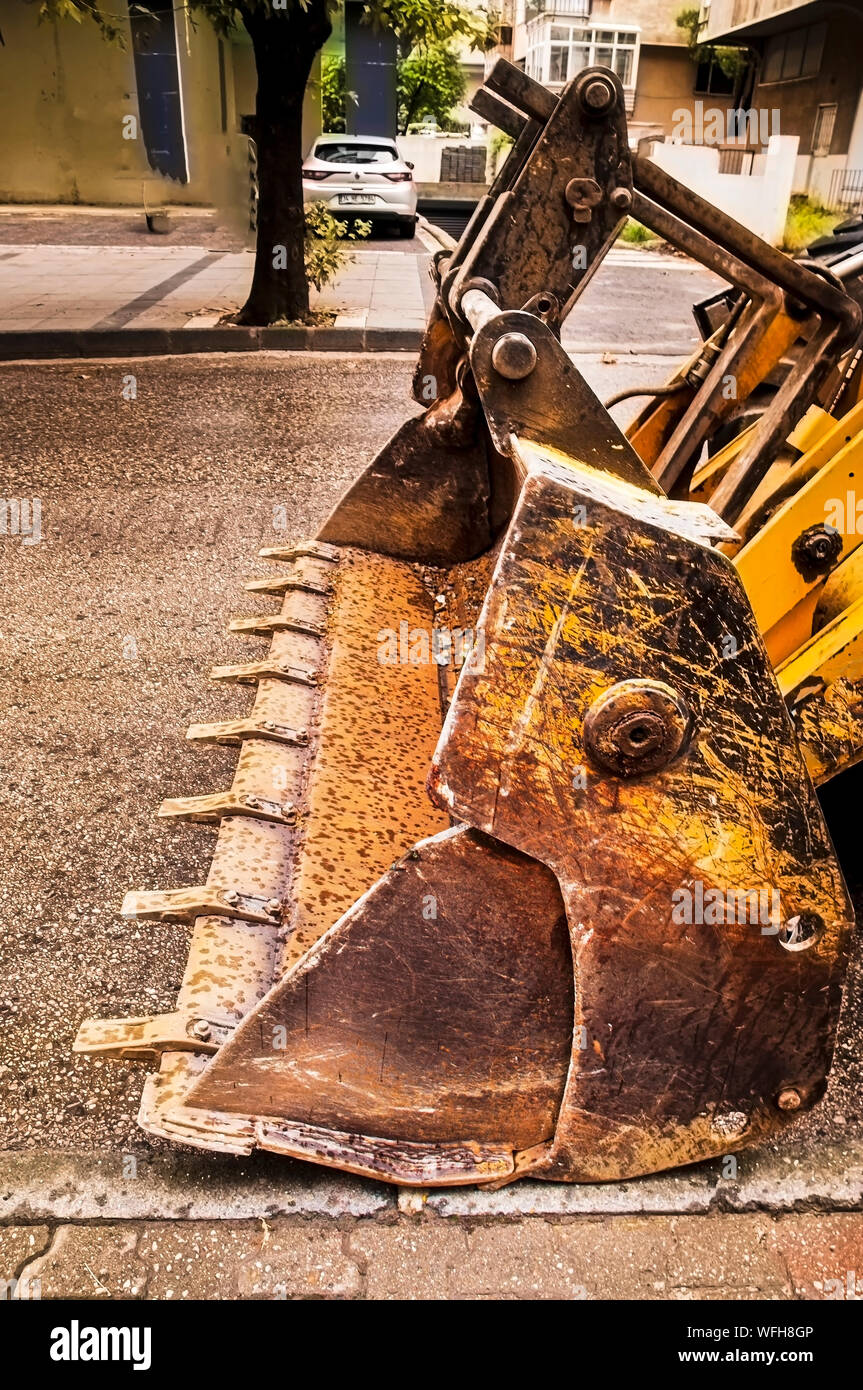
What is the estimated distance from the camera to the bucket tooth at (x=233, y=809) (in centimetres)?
222

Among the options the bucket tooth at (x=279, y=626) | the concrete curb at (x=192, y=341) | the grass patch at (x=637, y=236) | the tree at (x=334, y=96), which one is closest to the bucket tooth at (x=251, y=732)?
the bucket tooth at (x=279, y=626)

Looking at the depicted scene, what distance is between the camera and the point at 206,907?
6.47 feet

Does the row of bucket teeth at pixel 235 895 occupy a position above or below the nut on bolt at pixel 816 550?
below

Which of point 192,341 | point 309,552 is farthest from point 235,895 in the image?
point 192,341

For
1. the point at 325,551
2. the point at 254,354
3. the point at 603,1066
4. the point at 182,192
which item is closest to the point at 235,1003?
the point at 603,1066

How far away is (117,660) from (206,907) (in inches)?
85.8

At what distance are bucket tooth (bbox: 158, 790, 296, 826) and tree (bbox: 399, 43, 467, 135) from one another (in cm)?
3161

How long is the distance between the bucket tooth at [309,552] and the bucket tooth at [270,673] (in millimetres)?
619

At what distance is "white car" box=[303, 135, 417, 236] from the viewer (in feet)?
54.9

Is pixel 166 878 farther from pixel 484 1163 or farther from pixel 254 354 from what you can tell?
pixel 254 354

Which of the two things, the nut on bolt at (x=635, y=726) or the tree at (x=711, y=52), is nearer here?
the nut on bolt at (x=635, y=726)

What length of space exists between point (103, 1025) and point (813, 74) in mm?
23392

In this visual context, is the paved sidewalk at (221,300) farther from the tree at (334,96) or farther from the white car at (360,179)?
the tree at (334,96)

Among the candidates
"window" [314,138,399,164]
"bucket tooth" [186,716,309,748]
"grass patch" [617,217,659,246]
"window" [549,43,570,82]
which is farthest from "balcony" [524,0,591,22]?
"bucket tooth" [186,716,309,748]
